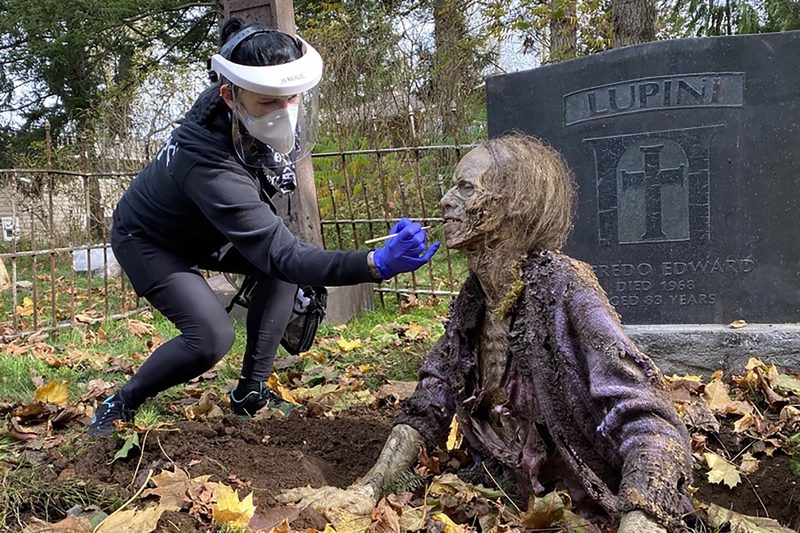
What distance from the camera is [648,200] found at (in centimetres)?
392

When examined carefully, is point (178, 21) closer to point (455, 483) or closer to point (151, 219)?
point (151, 219)

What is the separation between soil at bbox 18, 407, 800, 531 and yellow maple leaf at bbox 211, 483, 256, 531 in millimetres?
71

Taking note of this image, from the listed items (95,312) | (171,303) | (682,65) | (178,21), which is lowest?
(95,312)

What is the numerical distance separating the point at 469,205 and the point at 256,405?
5.71 ft

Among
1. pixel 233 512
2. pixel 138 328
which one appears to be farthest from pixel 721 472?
pixel 138 328

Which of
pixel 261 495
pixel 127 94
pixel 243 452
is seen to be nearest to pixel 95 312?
pixel 243 452

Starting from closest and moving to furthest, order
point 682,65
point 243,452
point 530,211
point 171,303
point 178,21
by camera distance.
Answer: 1. point 530,211
2. point 243,452
3. point 171,303
4. point 682,65
5. point 178,21

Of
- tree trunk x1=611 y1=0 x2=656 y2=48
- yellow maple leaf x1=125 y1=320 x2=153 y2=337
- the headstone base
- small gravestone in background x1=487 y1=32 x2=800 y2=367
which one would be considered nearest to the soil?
the headstone base

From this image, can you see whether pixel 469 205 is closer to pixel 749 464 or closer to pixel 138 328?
pixel 749 464

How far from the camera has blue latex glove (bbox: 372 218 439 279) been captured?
83.8 inches

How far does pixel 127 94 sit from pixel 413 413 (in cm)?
1397

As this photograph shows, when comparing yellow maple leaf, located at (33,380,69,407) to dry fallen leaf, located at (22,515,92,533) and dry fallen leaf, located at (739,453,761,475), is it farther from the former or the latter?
dry fallen leaf, located at (739,453,761,475)

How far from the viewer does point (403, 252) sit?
213cm

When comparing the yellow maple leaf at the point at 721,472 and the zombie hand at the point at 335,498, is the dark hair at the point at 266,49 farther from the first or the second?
the yellow maple leaf at the point at 721,472
